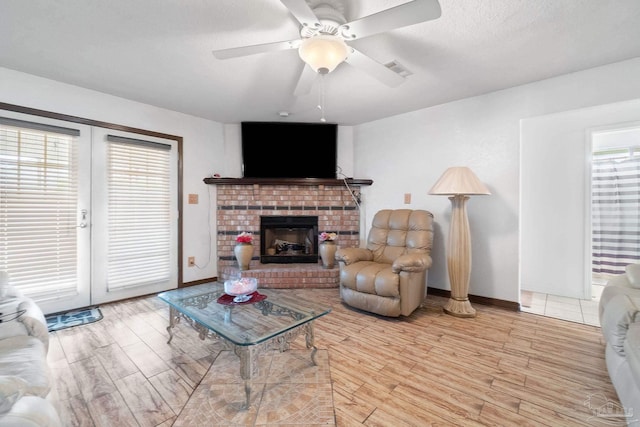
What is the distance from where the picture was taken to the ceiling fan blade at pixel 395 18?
1.23m

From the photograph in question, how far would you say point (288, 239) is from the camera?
4.14 metres

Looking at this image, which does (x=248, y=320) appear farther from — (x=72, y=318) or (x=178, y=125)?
(x=178, y=125)

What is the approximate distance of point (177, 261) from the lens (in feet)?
11.2

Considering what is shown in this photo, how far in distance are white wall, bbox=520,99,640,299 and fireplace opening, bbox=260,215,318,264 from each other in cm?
285

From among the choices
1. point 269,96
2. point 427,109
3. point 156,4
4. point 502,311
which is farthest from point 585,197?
point 156,4

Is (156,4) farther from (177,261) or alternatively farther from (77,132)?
(177,261)

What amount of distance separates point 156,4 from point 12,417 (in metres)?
2.05

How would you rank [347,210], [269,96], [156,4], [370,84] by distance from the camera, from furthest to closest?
[347,210] → [269,96] → [370,84] → [156,4]

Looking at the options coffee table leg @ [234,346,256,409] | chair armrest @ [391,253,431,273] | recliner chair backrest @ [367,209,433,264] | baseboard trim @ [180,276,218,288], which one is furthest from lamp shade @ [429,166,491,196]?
baseboard trim @ [180,276,218,288]

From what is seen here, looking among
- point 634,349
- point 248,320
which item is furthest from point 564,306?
point 248,320

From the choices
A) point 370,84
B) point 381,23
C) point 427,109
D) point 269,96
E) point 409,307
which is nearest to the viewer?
point 381,23

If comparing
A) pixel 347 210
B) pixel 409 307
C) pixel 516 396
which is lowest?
pixel 516 396

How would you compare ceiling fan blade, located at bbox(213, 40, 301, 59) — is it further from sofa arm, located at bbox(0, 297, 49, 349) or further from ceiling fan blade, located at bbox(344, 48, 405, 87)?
sofa arm, located at bbox(0, 297, 49, 349)

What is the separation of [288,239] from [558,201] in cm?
358
